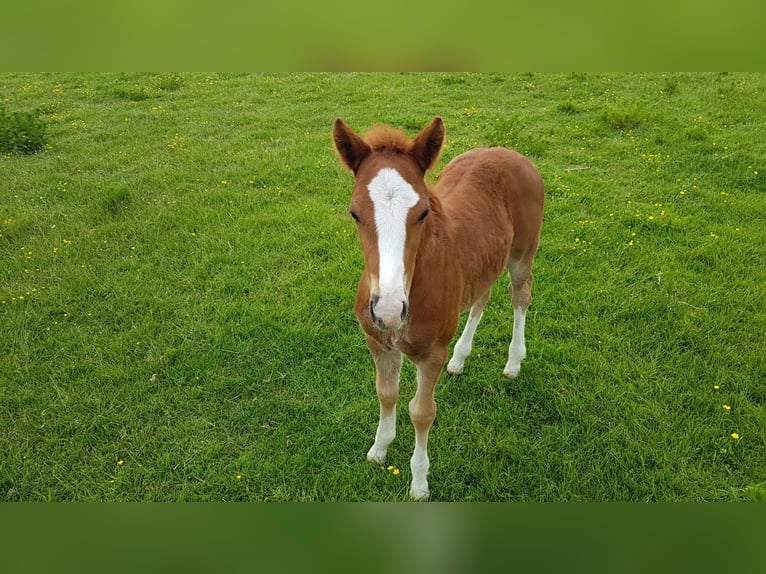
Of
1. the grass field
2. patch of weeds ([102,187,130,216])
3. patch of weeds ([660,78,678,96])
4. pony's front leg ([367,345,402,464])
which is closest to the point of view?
pony's front leg ([367,345,402,464])

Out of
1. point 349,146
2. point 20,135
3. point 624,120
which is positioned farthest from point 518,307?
point 20,135

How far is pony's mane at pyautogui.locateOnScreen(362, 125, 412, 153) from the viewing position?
2.53 metres

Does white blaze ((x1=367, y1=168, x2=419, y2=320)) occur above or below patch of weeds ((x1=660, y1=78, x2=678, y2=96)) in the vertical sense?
below

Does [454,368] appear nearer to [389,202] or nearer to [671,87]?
[389,202]

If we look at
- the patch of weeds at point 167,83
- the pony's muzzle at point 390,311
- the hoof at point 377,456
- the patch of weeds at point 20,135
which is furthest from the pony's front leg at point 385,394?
the patch of weeds at point 167,83

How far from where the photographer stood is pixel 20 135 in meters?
7.89

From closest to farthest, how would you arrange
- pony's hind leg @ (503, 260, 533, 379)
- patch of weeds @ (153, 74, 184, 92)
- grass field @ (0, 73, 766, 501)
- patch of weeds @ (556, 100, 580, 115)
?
grass field @ (0, 73, 766, 501) → pony's hind leg @ (503, 260, 533, 379) → patch of weeds @ (556, 100, 580, 115) → patch of weeds @ (153, 74, 184, 92)

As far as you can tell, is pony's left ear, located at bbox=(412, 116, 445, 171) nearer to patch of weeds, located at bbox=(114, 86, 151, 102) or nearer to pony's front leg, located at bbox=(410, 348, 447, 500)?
pony's front leg, located at bbox=(410, 348, 447, 500)

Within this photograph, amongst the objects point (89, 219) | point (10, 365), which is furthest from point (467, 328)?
point (89, 219)

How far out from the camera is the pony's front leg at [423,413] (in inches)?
119

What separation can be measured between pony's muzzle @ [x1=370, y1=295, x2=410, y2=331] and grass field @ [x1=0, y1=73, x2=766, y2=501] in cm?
166

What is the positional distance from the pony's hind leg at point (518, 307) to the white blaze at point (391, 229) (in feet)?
6.57

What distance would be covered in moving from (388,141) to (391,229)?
1.85ft

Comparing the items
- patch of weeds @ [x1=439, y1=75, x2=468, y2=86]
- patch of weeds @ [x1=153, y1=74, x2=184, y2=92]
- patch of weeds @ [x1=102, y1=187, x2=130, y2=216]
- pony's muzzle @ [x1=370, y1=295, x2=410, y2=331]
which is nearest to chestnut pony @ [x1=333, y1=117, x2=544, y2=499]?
pony's muzzle @ [x1=370, y1=295, x2=410, y2=331]
